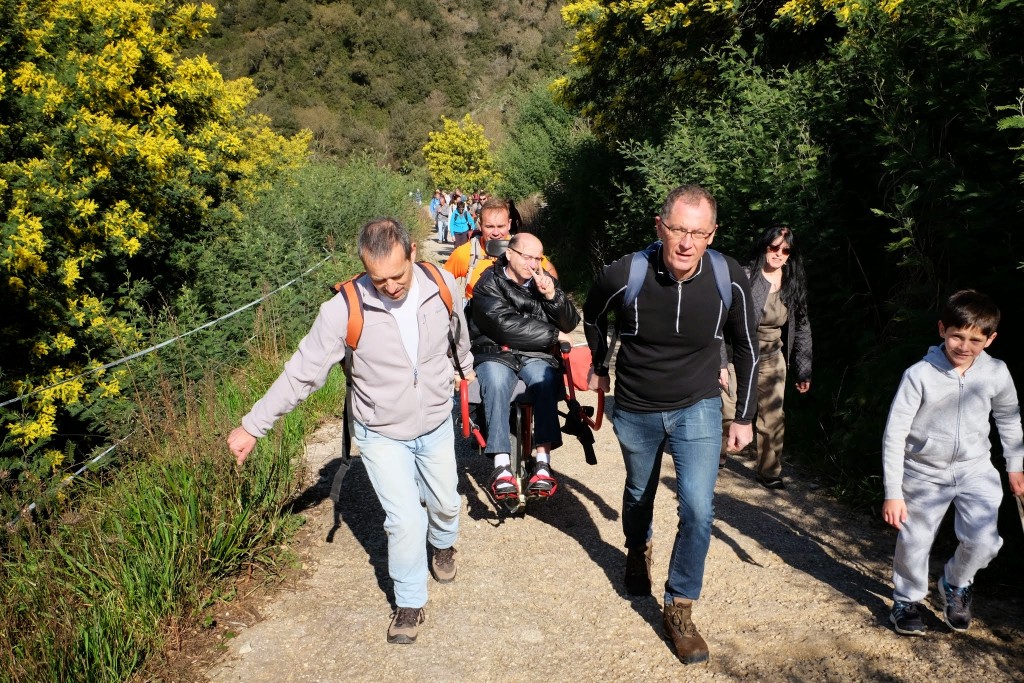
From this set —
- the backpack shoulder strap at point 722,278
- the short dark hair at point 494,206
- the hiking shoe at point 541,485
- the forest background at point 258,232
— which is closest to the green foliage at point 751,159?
the forest background at point 258,232

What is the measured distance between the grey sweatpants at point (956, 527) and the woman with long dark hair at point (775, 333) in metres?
1.86

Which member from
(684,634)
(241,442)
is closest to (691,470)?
(684,634)

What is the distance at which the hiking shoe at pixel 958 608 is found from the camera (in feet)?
12.1

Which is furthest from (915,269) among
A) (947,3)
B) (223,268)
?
(223,268)

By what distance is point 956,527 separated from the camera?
364cm

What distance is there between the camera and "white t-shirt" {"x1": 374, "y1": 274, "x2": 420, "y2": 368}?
374 centimetres

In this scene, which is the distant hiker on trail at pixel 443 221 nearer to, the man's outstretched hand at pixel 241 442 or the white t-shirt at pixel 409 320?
the white t-shirt at pixel 409 320

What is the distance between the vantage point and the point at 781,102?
342 inches

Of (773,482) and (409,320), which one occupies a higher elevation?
(409,320)

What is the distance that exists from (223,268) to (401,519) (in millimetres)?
9088

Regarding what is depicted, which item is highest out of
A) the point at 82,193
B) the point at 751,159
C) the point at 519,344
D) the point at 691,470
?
the point at 751,159

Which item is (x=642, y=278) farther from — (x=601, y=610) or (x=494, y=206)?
(x=494, y=206)

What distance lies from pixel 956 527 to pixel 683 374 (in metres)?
1.43

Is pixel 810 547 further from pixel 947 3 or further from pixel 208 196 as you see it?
pixel 208 196
